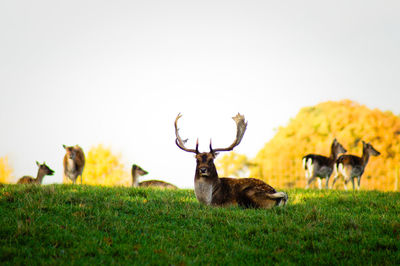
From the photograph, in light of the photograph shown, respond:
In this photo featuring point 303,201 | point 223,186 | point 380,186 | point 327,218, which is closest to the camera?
point 327,218

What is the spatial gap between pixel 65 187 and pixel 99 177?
28.8m

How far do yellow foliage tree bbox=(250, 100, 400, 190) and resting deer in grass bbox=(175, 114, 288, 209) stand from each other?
26778 mm

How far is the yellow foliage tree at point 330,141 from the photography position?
35.3m

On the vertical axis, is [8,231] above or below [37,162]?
below

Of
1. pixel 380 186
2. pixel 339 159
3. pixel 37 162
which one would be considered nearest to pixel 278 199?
pixel 339 159

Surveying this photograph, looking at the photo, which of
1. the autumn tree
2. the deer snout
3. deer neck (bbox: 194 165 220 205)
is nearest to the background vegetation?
the autumn tree

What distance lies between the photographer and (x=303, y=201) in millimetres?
10148

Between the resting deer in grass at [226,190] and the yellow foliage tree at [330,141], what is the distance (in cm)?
2678

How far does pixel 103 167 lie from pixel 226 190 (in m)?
31.9

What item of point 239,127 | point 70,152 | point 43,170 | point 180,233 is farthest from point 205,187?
point 43,170

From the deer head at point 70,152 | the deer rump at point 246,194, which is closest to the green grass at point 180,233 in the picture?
the deer rump at point 246,194

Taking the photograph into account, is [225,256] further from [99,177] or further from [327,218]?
[99,177]

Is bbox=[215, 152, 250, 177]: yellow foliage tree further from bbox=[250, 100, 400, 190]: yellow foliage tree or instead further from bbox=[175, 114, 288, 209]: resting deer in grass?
bbox=[175, 114, 288, 209]: resting deer in grass

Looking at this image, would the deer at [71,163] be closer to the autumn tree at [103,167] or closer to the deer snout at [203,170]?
the deer snout at [203,170]
